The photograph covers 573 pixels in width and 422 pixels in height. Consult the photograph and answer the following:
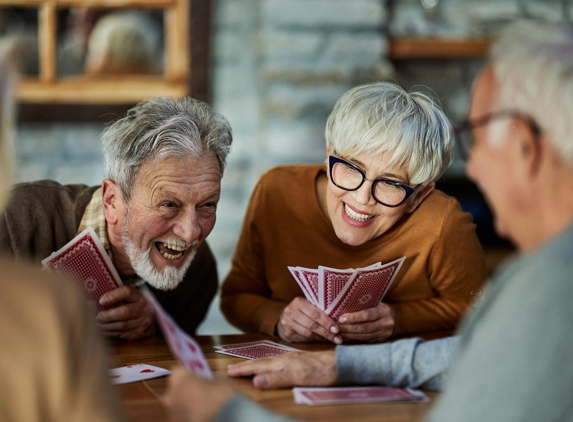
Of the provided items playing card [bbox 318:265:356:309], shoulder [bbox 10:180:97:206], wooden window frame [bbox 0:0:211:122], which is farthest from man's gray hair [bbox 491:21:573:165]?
wooden window frame [bbox 0:0:211:122]

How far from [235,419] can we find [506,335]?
495 millimetres

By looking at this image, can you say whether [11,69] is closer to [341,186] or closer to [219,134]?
[219,134]

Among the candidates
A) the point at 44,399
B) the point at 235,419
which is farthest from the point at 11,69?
the point at 235,419

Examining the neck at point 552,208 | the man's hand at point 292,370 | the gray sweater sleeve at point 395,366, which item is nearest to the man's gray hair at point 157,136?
the man's hand at point 292,370

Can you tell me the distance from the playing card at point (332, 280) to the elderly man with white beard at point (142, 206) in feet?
1.34

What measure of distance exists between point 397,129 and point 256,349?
0.81m

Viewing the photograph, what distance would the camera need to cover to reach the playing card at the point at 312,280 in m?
2.31

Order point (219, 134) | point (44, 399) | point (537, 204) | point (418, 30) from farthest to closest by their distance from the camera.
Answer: point (418, 30), point (219, 134), point (537, 204), point (44, 399)

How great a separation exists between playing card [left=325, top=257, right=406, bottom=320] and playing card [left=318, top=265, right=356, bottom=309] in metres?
0.01

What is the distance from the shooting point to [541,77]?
1.26 meters

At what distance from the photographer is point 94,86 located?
15.2 feet

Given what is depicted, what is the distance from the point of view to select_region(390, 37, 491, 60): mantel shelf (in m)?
4.69

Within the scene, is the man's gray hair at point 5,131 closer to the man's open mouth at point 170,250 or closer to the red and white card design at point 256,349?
the red and white card design at point 256,349

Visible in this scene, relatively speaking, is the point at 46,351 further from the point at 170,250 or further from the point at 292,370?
the point at 170,250
